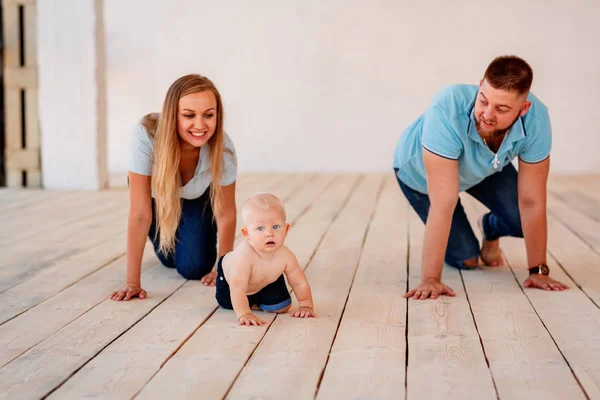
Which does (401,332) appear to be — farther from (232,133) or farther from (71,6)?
(232,133)

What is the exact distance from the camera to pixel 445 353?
201cm

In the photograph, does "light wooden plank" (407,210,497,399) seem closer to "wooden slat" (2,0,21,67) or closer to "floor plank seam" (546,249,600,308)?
"floor plank seam" (546,249,600,308)

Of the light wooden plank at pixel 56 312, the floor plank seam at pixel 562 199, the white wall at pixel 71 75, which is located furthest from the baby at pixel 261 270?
the white wall at pixel 71 75

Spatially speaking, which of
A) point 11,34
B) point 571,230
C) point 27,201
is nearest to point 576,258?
point 571,230

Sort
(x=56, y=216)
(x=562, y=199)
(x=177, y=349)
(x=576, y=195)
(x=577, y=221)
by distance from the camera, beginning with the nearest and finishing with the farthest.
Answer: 1. (x=177, y=349)
2. (x=577, y=221)
3. (x=56, y=216)
4. (x=562, y=199)
5. (x=576, y=195)

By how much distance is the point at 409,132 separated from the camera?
2926 millimetres

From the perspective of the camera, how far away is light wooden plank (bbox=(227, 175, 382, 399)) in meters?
1.76

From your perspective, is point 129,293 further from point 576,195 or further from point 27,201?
point 576,195

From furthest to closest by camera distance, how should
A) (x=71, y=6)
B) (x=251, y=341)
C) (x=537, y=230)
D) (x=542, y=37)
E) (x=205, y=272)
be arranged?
1. (x=542, y=37)
2. (x=71, y=6)
3. (x=205, y=272)
4. (x=537, y=230)
5. (x=251, y=341)

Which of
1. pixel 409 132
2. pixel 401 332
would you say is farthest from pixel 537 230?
pixel 401 332

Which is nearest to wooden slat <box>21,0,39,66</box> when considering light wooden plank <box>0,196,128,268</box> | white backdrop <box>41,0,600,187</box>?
white backdrop <box>41,0,600,187</box>

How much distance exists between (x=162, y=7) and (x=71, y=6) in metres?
1.50

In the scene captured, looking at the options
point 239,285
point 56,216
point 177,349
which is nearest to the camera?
point 177,349

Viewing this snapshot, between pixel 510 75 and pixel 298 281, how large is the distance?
34.5 inches
